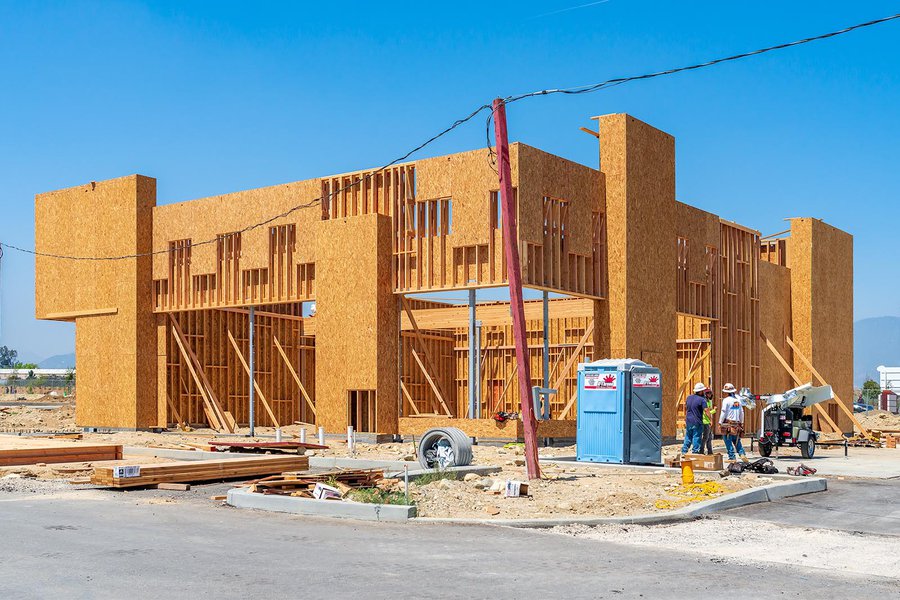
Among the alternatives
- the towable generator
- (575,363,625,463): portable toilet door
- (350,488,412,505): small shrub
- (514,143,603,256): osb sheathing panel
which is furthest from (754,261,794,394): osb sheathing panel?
(350,488,412,505): small shrub

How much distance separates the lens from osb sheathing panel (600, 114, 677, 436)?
102 ft

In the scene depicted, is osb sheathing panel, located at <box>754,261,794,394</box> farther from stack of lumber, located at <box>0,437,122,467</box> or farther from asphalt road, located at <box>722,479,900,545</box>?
stack of lumber, located at <box>0,437,122,467</box>

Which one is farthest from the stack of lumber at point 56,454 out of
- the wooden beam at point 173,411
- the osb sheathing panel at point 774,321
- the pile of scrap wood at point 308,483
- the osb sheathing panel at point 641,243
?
the osb sheathing panel at point 774,321

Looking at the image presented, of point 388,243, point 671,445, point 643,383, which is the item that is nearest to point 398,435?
point 388,243

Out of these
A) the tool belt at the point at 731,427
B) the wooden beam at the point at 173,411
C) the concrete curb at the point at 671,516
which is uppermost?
the tool belt at the point at 731,427

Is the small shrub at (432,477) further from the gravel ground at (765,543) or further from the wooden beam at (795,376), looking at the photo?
the wooden beam at (795,376)

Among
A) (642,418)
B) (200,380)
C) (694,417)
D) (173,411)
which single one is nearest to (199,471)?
(642,418)

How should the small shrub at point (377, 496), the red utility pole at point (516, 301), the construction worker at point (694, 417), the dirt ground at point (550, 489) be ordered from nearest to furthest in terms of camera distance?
the dirt ground at point (550, 489), the small shrub at point (377, 496), the red utility pole at point (516, 301), the construction worker at point (694, 417)

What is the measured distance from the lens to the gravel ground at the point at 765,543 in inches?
413

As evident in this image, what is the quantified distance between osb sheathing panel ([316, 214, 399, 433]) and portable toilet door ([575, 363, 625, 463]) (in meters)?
9.98

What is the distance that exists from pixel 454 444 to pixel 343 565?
29.5 feet

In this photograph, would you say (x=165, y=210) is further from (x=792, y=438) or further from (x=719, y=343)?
(x=792, y=438)

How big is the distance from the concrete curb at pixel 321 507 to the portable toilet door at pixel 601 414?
8.66m

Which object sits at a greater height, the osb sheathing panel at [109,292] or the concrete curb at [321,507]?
the osb sheathing panel at [109,292]
